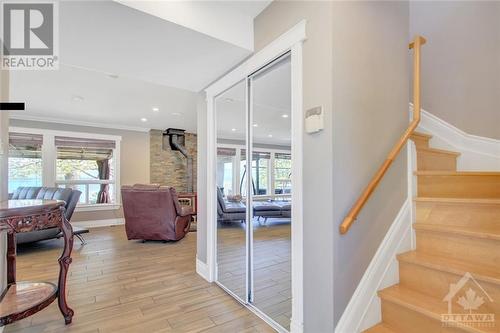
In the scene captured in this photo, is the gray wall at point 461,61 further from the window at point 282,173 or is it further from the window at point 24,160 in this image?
the window at point 24,160

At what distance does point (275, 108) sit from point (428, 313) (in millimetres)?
1700

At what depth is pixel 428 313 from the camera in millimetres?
1369

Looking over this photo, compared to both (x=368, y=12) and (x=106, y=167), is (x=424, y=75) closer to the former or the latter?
(x=368, y=12)

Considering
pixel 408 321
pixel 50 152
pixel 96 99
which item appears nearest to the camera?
pixel 408 321

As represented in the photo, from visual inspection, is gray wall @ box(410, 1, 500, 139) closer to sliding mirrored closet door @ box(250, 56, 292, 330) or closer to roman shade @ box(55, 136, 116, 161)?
sliding mirrored closet door @ box(250, 56, 292, 330)

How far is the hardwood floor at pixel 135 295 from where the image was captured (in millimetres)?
1921

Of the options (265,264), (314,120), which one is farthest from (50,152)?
(314,120)

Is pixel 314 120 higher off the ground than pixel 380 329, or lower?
higher

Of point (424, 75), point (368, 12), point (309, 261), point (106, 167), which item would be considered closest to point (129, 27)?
point (368, 12)

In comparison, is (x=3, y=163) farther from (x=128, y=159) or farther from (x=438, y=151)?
(x=128, y=159)

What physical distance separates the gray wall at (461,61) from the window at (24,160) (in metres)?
6.95

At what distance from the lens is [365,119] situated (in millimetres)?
1651

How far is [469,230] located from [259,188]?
1.51 metres

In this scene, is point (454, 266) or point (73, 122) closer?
→ point (454, 266)
